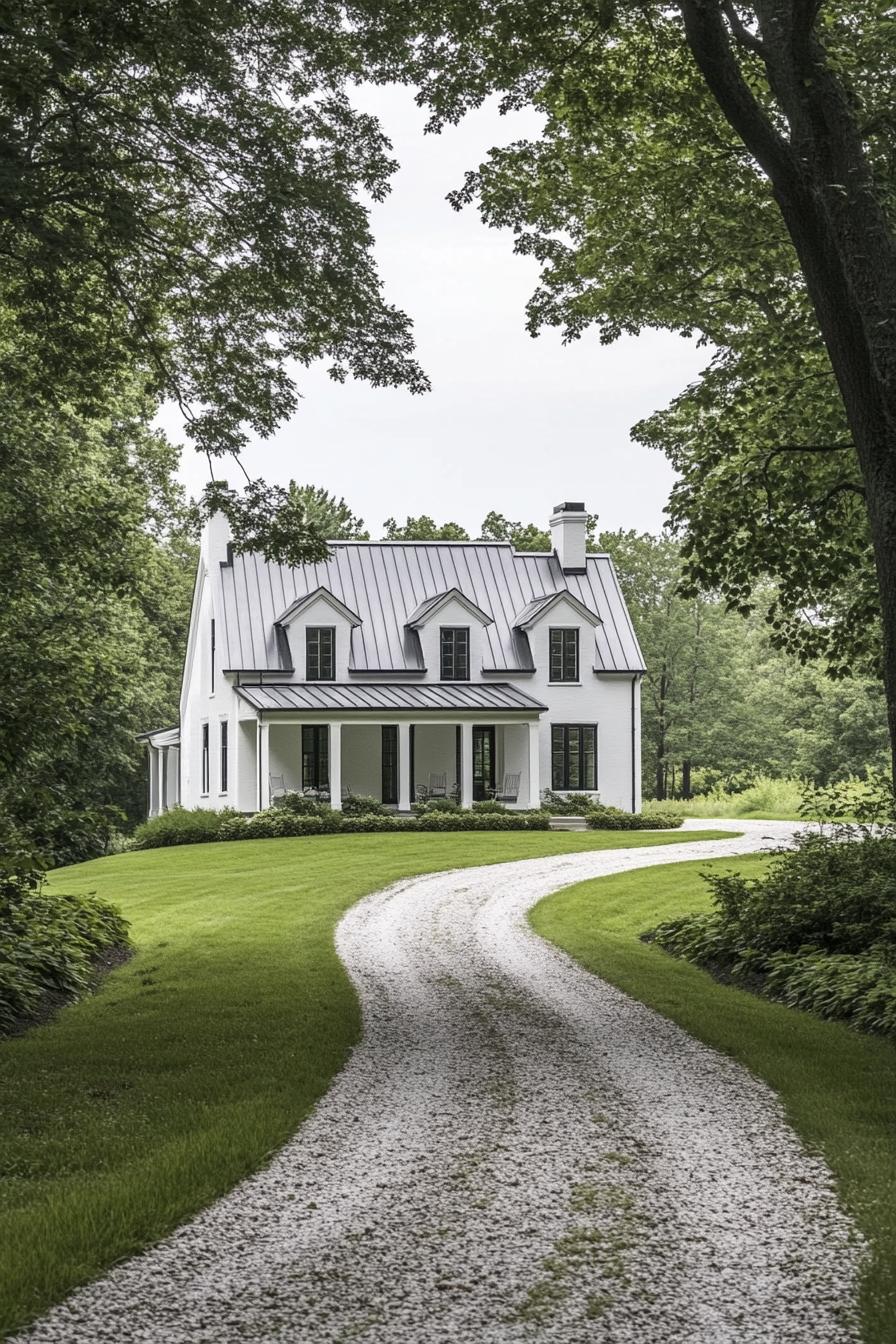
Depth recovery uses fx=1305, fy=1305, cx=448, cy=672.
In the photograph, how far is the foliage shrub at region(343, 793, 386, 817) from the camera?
3108 centimetres

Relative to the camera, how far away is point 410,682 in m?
34.4

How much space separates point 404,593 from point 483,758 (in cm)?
515

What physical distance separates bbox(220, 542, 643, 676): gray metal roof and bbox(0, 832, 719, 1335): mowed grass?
17.1m

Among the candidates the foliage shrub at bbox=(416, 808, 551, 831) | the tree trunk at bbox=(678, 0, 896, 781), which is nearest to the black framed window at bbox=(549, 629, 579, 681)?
the foliage shrub at bbox=(416, 808, 551, 831)

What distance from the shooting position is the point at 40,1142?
21.3 ft

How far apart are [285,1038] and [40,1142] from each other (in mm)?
2713

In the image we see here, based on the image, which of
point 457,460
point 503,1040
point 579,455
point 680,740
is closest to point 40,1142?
point 503,1040

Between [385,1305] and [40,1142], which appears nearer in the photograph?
[385,1305]

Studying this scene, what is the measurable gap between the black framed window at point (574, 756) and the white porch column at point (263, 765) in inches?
299

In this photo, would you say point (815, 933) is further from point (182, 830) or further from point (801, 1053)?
point (182, 830)

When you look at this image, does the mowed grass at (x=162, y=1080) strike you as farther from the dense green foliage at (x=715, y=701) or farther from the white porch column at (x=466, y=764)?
the dense green foliage at (x=715, y=701)

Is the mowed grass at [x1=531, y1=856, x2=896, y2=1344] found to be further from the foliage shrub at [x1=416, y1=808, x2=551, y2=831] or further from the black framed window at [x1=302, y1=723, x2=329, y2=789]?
the black framed window at [x1=302, y1=723, x2=329, y2=789]

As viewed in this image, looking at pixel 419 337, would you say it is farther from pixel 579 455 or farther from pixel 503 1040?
pixel 579 455

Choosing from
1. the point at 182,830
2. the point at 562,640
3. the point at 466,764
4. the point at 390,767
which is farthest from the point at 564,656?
the point at 182,830
